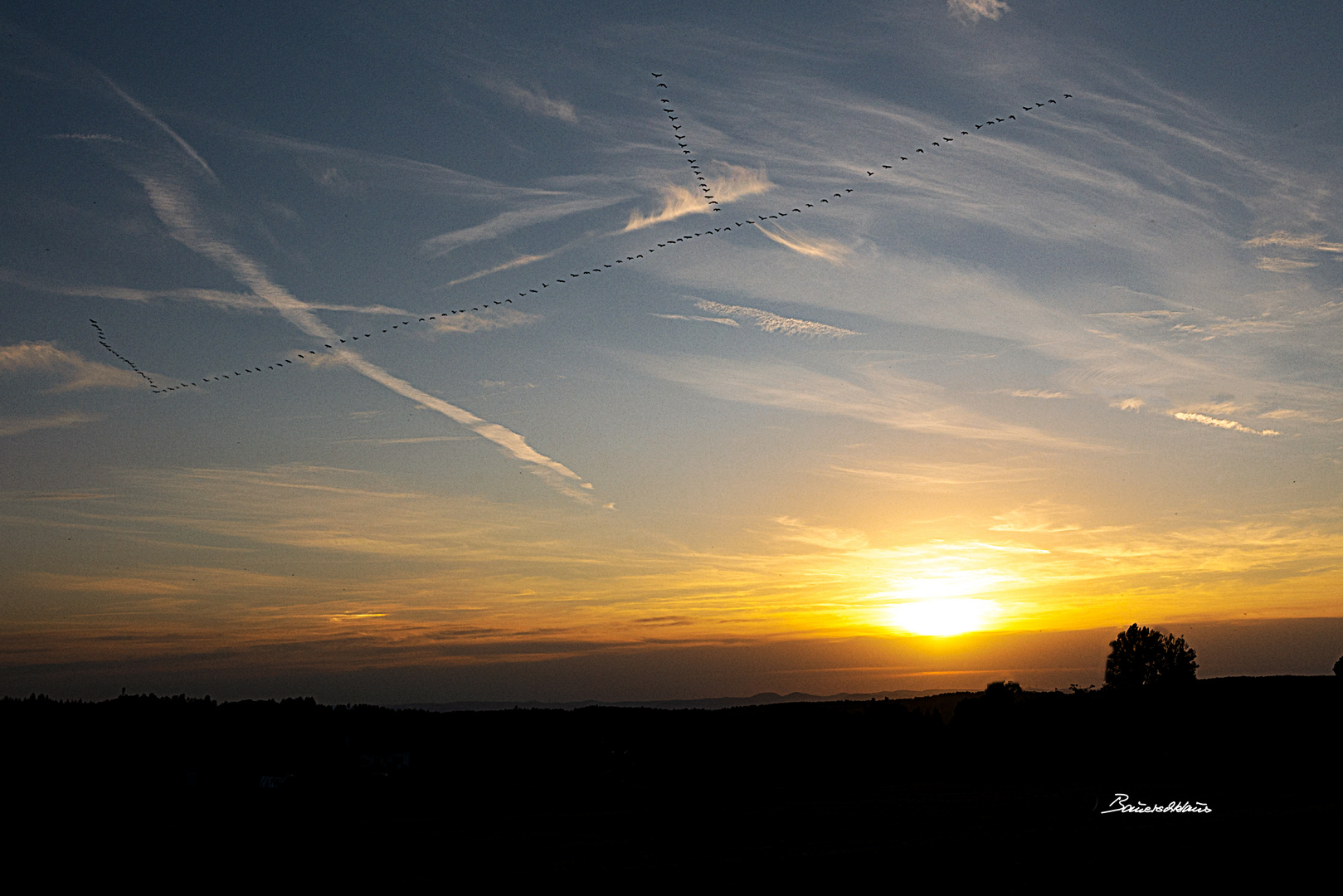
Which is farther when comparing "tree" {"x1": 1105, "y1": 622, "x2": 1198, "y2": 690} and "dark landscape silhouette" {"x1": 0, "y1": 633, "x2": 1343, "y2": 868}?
"tree" {"x1": 1105, "y1": 622, "x2": 1198, "y2": 690}

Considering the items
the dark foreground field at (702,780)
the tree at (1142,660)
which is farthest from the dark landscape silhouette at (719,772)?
the tree at (1142,660)

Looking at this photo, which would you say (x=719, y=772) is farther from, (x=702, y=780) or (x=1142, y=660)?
(x=1142, y=660)

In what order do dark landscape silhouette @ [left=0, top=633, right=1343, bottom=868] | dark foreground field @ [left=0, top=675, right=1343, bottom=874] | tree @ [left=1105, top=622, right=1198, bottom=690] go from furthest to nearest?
tree @ [left=1105, top=622, right=1198, bottom=690] → dark landscape silhouette @ [left=0, top=633, right=1343, bottom=868] → dark foreground field @ [left=0, top=675, right=1343, bottom=874]

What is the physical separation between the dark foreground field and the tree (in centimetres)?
4682

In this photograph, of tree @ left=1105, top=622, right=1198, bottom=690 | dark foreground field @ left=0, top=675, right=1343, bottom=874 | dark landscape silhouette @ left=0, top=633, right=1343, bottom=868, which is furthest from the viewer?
tree @ left=1105, top=622, right=1198, bottom=690

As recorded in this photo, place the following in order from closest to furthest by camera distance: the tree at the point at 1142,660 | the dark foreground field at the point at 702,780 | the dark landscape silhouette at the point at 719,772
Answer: the dark foreground field at the point at 702,780
the dark landscape silhouette at the point at 719,772
the tree at the point at 1142,660

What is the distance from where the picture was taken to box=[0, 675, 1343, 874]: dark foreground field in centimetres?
3253

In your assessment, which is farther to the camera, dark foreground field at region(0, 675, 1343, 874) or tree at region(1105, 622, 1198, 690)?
tree at region(1105, 622, 1198, 690)

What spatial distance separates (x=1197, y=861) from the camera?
89.0ft

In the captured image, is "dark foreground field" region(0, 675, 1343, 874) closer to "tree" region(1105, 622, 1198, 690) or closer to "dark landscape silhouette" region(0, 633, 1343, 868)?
"dark landscape silhouette" region(0, 633, 1343, 868)

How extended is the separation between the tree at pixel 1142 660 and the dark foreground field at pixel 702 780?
4682cm

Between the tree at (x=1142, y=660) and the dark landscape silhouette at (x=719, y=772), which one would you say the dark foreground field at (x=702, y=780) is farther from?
the tree at (x=1142, y=660)

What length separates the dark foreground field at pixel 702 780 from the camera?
32531 millimetres

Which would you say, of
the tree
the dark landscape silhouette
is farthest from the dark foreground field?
the tree
